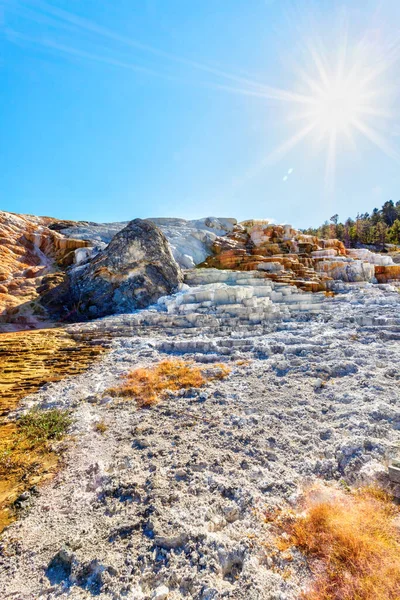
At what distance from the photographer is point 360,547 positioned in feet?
7.80

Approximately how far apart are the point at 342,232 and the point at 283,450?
5819 centimetres

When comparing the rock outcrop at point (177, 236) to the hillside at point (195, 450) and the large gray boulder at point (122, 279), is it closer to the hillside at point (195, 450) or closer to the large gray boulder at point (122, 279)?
the large gray boulder at point (122, 279)

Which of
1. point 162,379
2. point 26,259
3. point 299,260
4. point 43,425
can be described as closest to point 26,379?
point 43,425

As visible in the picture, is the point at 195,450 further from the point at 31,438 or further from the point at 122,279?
the point at 122,279

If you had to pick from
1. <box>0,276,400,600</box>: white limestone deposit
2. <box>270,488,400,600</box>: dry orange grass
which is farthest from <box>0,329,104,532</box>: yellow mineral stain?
<box>270,488,400,600</box>: dry orange grass

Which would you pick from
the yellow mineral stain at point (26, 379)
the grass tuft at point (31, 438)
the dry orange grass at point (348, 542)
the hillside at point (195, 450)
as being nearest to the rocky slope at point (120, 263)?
the yellow mineral stain at point (26, 379)

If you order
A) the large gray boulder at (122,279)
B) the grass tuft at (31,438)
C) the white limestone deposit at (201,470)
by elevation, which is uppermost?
the large gray boulder at (122,279)

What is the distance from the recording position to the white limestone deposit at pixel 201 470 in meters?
2.36

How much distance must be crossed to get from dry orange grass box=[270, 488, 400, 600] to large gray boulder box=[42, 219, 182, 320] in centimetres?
1572

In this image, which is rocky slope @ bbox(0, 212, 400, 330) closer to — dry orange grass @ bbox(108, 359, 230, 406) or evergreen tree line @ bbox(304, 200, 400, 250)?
dry orange grass @ bbox(108, 359, 230, 406)

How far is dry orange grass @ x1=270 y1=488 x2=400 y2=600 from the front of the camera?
2123mm

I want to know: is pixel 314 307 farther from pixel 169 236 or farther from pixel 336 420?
pixel 169 236

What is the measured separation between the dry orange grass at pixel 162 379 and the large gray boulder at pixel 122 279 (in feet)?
35.2

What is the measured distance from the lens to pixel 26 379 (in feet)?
23.4
